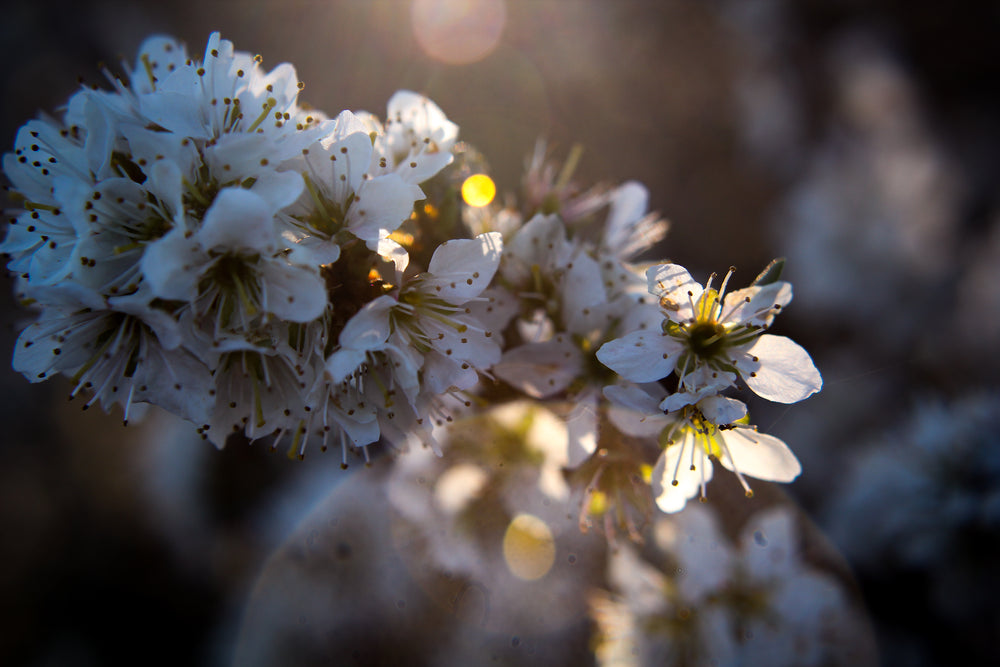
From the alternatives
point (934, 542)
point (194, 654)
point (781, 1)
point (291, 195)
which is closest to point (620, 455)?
point (291, 195)

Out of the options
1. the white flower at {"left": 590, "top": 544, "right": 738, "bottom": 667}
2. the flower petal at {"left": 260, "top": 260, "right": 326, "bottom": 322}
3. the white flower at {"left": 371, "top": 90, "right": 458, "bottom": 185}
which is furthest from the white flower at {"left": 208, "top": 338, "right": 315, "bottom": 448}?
the white flower at {"left": 590, "top": 544, "right": 738, "bottom": 667}

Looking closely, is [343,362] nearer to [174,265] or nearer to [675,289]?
[174,265]

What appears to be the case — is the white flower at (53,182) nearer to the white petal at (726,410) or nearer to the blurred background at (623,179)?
the white petal at (726,410)

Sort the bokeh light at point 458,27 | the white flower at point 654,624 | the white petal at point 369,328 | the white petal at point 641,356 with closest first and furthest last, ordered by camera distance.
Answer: the white petal at point 369,328 < the white petal at point 641,356 < the white flower at point 654,624 < the bokeh light at point 458,27

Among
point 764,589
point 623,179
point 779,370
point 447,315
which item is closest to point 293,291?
point 447,315

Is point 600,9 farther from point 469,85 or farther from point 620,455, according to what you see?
point 620,455

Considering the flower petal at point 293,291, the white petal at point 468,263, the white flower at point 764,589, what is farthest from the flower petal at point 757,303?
the white flower at point 764,589

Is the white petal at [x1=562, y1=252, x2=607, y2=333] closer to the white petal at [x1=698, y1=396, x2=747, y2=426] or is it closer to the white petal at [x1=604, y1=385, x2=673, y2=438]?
the white petal at [x1=604, y1=385, x2=673, y2=438]

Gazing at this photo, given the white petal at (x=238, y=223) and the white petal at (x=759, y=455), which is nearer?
the white petal at (x=238, y=223)
